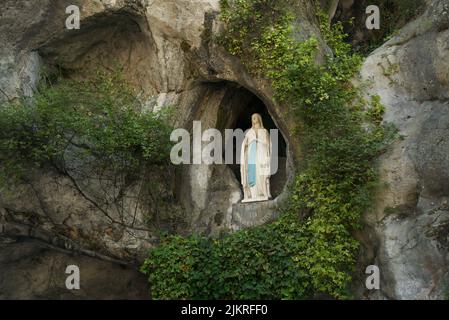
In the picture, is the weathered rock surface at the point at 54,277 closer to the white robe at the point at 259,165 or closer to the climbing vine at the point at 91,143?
the climbing vine at the point at 91,143

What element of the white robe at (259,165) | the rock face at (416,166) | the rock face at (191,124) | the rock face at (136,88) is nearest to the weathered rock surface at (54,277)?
the rock face at (191,124)

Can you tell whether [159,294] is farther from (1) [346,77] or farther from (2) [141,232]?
(1) [346,77]

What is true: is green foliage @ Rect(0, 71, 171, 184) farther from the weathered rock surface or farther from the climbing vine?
the weathered rock surface

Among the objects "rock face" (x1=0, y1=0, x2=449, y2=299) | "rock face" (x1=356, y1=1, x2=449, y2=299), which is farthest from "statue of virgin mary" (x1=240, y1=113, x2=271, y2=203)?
"rock face" (x1=356, y1=1, x2=449, y2=299)

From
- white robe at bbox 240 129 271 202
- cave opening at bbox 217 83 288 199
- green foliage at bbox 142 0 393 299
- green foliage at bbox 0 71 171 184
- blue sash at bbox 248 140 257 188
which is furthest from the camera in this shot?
cave opening at bbox 217 83 288 199

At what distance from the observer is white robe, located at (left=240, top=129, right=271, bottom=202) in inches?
467

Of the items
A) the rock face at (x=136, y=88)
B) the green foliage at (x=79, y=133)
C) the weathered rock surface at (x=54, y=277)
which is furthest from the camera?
the weathered rock surface at (x=54, y=277)

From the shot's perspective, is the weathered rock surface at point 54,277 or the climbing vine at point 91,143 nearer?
the climbing vine at point 91,143

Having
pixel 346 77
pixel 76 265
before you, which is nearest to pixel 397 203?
pixel 346 77

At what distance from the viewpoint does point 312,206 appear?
407 inches

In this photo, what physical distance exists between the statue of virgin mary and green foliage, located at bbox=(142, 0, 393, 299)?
1.09 meters

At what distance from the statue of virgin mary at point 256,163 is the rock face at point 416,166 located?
2.32 m

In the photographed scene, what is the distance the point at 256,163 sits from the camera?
1202cm

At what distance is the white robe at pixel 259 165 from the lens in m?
11.9
